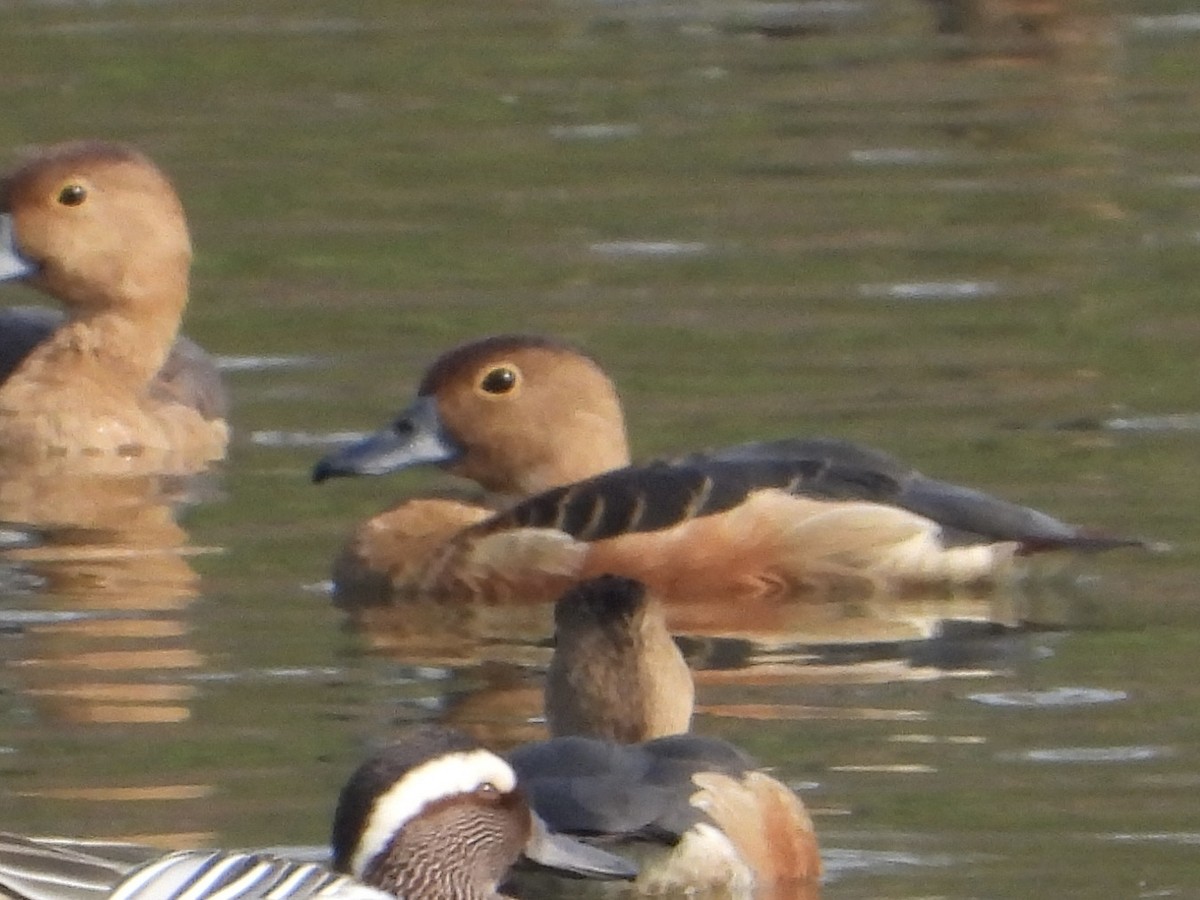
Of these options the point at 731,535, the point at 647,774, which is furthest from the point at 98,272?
the point at 647,774

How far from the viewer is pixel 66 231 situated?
14.4 metres

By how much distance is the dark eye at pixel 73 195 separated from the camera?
570 inches

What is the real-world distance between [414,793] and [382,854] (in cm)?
12

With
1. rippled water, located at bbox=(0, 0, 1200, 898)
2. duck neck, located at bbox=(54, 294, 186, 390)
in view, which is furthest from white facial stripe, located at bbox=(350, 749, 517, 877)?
duck neck, located at bbox=(54, 294, 186, 390)

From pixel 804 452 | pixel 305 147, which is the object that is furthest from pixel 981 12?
pixel 804 452

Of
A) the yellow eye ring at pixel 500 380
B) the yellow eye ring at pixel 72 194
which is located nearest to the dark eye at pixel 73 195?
the yellow eye ring at pixel 72 194

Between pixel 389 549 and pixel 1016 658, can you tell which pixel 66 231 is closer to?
pixel 389 549

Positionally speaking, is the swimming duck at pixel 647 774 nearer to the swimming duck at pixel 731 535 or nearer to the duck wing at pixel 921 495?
the swimming duck at pixel 731 535

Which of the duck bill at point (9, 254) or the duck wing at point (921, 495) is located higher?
the duck bill at point (9, 254)

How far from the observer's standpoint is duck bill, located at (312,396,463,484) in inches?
472

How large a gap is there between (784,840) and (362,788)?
1.33 meters

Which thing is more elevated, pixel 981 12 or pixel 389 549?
pixel 981 12

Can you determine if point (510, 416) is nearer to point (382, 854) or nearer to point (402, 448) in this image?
point (402, 448)

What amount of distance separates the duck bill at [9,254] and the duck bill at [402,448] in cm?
266
